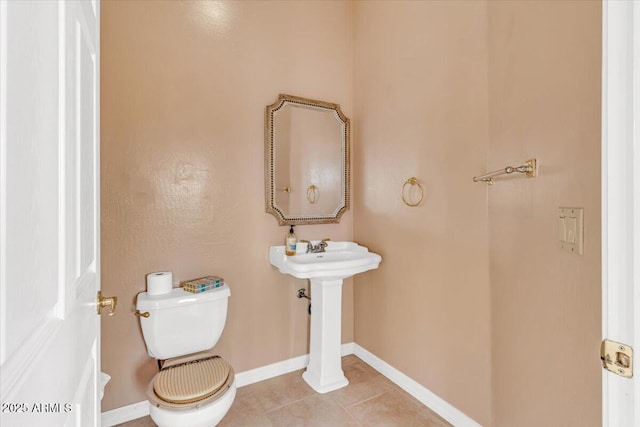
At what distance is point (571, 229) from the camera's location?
946 mm

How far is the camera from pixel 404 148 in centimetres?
209

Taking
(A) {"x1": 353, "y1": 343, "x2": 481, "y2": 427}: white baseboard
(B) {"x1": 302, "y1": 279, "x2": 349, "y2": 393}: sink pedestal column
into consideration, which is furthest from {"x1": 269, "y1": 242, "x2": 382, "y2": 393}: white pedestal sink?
(A) {"x1": 353, "y1": 343, "x2": 481, "y2": 427}: white baseboard

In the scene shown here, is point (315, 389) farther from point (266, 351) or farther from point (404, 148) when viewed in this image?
point (404, 148)

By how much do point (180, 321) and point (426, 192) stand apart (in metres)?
1.61

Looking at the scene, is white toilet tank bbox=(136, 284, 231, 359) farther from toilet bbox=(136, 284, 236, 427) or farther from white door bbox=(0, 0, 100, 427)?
white door bbox=(0, 0, 100, 427)

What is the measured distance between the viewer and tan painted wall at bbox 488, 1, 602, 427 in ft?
2.90

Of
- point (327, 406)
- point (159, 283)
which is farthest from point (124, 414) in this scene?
point (327, 406)

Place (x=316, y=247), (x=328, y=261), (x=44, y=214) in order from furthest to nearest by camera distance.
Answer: (x=316, y=247) → (x=328, y=261) → (x=44, y=214)

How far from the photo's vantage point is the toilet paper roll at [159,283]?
180 centimetres

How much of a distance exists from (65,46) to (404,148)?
1.83 meters

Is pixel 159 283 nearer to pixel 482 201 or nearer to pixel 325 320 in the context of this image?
pixel 325 320

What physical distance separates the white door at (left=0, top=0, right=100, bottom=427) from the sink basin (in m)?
1.24
